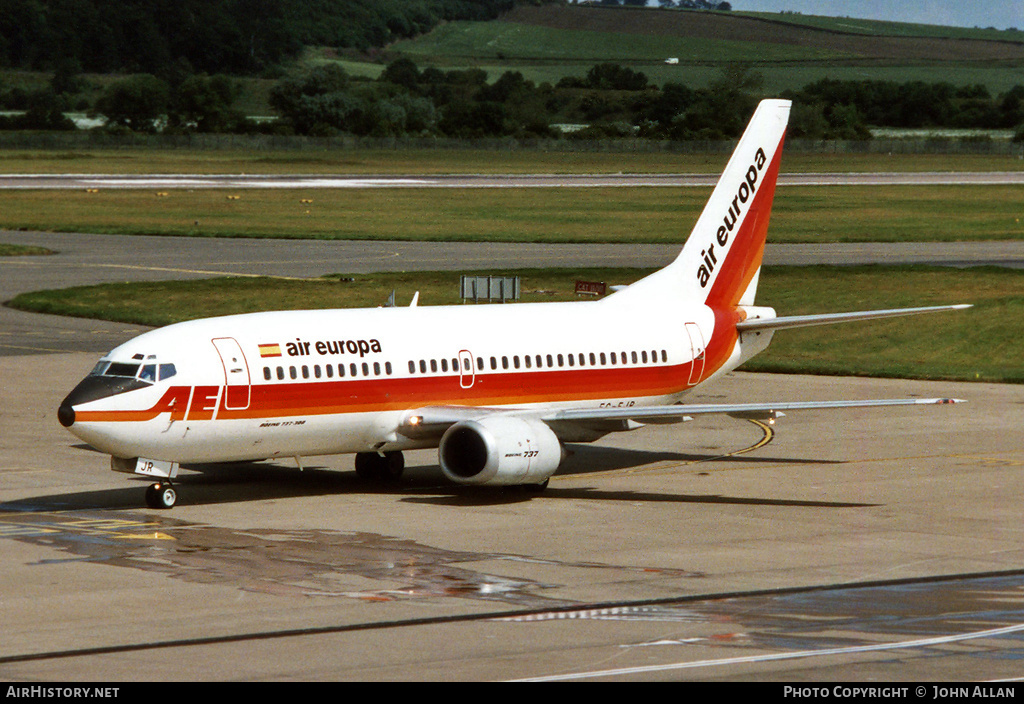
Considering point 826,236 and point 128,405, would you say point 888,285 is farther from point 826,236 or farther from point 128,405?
point 128,405

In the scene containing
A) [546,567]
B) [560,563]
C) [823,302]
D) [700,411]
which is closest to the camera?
[546,567]

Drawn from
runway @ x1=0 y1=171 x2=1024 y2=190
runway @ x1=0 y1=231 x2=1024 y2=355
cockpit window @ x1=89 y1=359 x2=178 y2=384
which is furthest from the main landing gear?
runway @ x1=0 y1=171 x2=1024 y2=190

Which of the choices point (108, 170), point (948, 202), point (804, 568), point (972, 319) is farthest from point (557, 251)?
point (108, 170)

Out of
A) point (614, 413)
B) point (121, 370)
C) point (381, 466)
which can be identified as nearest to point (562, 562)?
point (614, 413)

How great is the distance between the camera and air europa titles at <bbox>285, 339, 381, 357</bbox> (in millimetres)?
34562

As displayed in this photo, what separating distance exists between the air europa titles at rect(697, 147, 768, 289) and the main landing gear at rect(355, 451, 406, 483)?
9.72 meters

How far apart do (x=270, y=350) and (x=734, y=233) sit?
14.5 metres

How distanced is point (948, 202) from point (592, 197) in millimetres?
31003

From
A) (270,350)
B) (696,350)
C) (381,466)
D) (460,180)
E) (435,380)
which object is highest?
(460,180)

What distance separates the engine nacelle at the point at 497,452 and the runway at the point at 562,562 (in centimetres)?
78

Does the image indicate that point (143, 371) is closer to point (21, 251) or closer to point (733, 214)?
point (733, 214)

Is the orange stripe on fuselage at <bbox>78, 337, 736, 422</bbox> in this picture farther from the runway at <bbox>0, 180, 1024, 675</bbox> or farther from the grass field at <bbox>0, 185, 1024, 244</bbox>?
the grass field at <bbox>0, 185, 1024, 244</bbox>

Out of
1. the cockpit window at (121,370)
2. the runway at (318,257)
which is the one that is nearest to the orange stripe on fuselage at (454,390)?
the cockpit window at (121,370)

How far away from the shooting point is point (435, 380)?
36.4 meters
